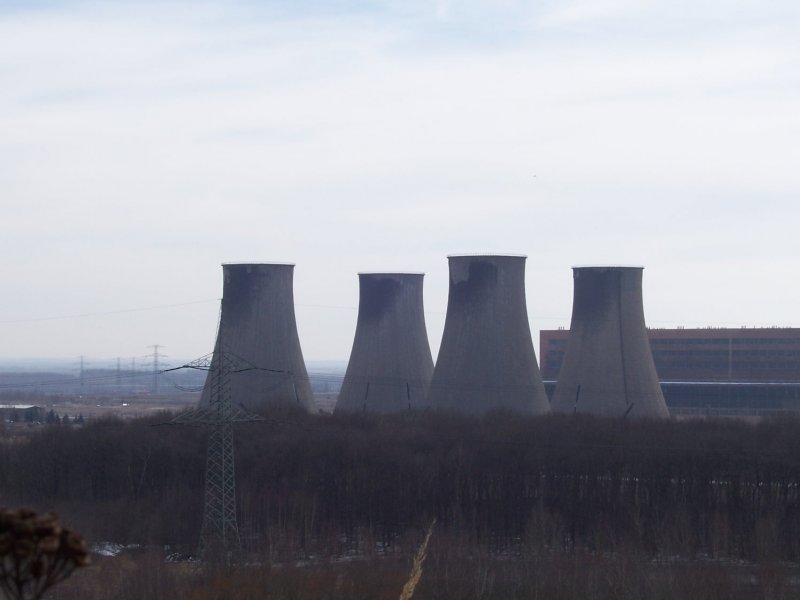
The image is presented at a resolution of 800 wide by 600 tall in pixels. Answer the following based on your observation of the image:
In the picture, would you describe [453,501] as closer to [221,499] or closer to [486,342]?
[486,342]

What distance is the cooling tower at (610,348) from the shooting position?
21109 millimetres

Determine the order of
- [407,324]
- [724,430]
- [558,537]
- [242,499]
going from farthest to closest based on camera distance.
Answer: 1. [407,324]
2. [724,430]
3. [242,499]
4. [558,537]

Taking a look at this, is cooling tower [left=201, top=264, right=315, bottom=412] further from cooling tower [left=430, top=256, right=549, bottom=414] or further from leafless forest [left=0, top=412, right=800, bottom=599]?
cooling tower [left=430, top=256, right=549, bottom=414]

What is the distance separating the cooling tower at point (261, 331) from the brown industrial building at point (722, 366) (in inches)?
491

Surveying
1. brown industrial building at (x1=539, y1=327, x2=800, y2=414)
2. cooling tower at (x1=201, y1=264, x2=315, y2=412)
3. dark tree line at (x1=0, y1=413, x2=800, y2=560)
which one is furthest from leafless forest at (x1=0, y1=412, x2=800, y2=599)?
brown industrial building at (x1=539, y1=327, x2=800, y2=414)

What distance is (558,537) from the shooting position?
51.3 feet

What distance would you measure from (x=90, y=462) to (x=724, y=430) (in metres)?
10.4

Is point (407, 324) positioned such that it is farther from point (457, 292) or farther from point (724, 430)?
point (724, 430)

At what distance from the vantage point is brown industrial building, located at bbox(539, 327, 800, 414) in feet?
108

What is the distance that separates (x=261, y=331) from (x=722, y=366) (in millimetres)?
18456

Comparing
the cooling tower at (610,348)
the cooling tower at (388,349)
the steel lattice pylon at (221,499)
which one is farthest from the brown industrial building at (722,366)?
the steel lattice pylon at (221,499)

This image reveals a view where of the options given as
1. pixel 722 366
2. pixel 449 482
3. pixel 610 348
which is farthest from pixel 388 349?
pixel 722 366

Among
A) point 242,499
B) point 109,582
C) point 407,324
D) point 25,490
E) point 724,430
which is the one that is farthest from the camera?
point 407,324

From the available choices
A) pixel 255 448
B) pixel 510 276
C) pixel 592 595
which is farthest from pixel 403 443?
pixel 592 595
